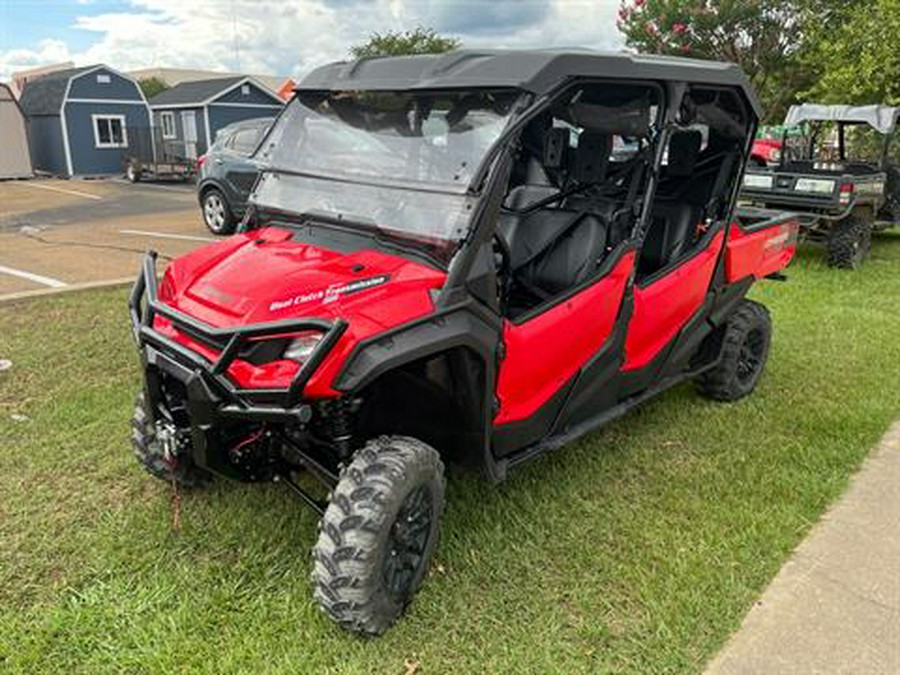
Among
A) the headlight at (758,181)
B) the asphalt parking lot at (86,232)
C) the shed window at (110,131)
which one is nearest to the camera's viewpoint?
the asphalt parking lot at (86,232)

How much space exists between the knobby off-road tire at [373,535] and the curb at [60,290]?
17.0 feet

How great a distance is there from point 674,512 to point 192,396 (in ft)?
7.30

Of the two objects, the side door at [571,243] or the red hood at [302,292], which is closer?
the red hood at [302,292]

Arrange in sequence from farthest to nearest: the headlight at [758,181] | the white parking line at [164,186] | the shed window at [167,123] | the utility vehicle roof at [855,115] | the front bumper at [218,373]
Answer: the shed window at [167,123] < the white parking line at [164,186] < the utility vehicle roof at [855,115] < the headlight at [758,181] < the front bumper at [218,373]

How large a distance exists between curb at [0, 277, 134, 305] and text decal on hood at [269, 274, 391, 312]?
5.06m

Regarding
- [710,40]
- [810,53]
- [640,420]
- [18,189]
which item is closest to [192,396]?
[640,420]

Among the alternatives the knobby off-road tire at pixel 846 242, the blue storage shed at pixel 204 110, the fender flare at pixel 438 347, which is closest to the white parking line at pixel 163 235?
the knobby off-road tire at pixel 846 242

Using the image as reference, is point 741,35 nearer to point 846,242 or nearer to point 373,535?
point 846,242

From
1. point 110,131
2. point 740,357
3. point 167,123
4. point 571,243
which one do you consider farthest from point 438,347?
point 167,123

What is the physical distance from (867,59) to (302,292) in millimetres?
12442

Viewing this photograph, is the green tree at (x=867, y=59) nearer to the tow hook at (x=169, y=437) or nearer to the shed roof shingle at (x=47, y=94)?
the tow hook at (x=169, y=437)

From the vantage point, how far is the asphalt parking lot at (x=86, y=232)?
7996mm

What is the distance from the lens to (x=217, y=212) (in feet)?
36.1

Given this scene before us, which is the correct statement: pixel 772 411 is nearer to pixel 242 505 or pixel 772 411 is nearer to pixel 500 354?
pixel 500 354
